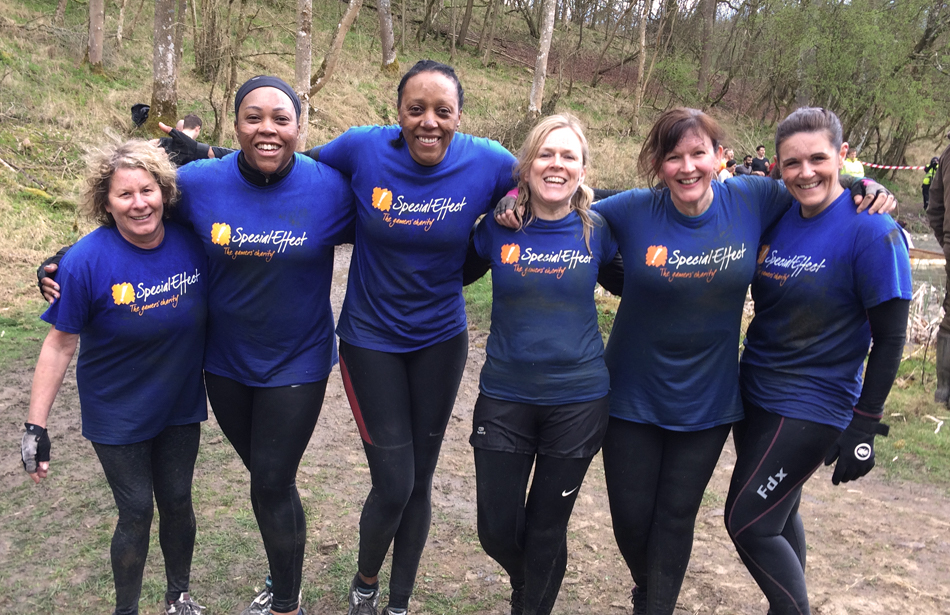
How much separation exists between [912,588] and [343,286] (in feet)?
23.7

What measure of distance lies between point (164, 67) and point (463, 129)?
23.3 feet

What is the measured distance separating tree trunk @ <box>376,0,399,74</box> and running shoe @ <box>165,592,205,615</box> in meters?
20.7

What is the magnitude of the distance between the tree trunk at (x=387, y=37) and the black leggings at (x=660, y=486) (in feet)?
68.6

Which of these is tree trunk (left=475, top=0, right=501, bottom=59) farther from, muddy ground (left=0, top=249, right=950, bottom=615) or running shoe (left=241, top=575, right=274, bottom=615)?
running shoe (left=241, top=575, right=274, bottom=615)

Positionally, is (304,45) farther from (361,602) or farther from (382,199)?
(361,602)

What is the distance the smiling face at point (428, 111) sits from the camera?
286 centimetres

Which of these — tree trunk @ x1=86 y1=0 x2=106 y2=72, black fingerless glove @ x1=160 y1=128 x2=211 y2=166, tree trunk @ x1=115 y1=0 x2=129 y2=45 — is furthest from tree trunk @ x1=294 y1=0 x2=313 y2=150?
black fingerless glove @ x1=160 y1=128 x2=211 y2=166

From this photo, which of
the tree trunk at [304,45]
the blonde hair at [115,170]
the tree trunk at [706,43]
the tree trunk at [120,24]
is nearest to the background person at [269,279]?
the blonde hair at [115,170]

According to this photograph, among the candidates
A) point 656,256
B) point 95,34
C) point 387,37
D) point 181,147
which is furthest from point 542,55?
point 656,256

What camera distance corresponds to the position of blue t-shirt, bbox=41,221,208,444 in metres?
2.74

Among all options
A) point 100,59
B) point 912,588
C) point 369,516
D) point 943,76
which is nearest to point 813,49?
point 943,76

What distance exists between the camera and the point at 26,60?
1458 centimetres

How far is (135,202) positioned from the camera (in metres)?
2.75

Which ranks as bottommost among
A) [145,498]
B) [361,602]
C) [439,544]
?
[439,544]
